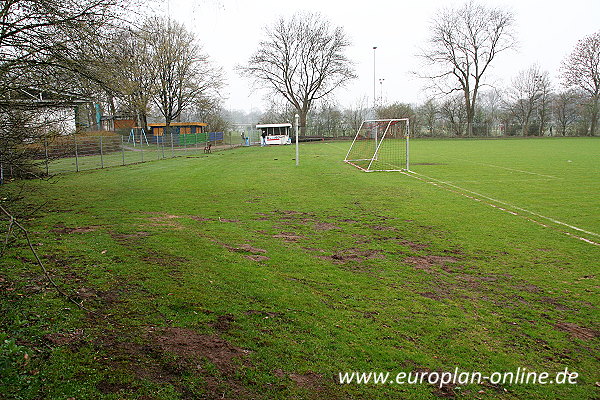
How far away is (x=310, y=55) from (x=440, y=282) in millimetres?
57139

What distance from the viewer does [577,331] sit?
4.04m

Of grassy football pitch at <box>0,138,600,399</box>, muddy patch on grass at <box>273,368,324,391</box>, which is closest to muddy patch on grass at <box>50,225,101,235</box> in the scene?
grassy football pitch at <box>0,138,600,399</box>

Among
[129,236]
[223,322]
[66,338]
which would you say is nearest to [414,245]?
[223,322]

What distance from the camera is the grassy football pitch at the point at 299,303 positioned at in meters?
3.10

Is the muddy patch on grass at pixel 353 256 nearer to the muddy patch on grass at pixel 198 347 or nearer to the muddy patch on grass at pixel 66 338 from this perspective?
the muddy patch on grass at pixel 198 347

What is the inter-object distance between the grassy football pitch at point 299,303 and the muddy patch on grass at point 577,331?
0.06 feet

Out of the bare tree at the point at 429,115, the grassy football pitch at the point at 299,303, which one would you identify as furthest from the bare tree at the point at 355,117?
the grassy football pitch at the point at 299,303

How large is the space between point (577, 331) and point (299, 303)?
268 centimetres

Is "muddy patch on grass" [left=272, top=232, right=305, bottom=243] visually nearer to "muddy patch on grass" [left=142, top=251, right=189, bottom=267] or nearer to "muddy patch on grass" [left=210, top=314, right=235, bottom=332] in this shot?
"muddy patch on grass" [left=142, top=251, right=189, bottom=267]

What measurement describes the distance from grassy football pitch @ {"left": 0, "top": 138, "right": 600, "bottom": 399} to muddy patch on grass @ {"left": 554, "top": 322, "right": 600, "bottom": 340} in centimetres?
2

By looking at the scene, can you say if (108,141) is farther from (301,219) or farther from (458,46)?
(458,46)

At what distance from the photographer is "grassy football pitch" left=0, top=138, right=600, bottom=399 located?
10.2 feet

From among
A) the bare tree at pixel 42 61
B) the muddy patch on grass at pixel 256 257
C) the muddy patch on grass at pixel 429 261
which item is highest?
the bare tree at pixel 42 61

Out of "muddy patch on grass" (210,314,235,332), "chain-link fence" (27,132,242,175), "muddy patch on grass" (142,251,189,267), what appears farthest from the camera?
"chain-link fence" (27,132,242,175)
